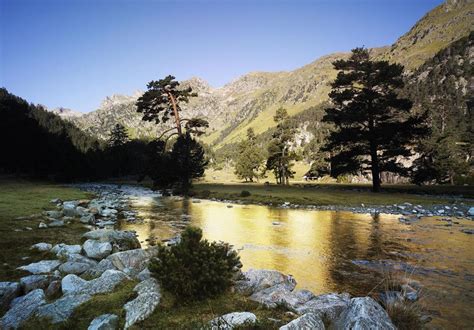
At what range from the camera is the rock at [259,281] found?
8.84 meters

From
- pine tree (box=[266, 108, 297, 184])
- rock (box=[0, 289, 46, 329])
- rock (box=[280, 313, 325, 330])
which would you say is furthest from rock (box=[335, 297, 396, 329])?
pine tree (box=[266, 108, 297, 184])

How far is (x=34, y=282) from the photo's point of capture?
28.9 feet

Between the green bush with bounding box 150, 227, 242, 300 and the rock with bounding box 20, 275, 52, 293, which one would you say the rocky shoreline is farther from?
the green bush with bounding box 150, 227, 242, 300

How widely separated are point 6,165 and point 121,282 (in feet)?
295

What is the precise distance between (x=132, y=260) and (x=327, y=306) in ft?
21.9

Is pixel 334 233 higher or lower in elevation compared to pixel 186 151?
lower

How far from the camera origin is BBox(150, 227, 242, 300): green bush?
24.7 feet

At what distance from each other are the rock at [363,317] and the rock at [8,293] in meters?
7.80

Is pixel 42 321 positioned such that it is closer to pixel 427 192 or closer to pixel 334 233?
pixel 334 233

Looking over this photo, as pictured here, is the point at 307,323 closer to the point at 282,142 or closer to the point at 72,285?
the point at 72,285

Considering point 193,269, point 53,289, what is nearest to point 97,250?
point 53,289

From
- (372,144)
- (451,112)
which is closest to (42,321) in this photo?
(372,144)

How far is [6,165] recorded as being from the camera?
3159 inches

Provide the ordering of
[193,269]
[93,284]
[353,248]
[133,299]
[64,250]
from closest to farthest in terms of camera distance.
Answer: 1. [133,299]
2. [193,269]
3. [93,284]
4. [64,250]
5. [353,248]
